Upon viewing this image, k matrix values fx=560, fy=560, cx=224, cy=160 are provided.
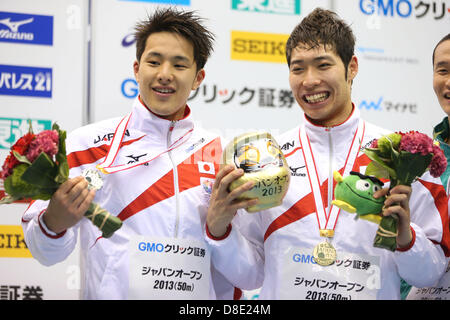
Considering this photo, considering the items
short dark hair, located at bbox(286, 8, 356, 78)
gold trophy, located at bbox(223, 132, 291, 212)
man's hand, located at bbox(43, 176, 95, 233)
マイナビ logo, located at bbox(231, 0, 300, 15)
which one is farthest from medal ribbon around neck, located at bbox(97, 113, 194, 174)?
マイナビ logo, located at bbox(231, 0, 300, 15)

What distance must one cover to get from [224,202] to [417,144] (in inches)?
27.5

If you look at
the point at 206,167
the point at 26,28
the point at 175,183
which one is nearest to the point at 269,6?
the point at 26,28

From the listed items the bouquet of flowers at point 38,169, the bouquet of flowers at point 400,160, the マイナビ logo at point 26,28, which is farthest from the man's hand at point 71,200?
the マイナビ logo at point 26,28

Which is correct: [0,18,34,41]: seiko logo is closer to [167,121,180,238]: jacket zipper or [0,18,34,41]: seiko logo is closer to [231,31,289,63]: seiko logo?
[231,31,289,63]: seiko logo

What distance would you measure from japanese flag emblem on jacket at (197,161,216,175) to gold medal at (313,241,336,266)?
0.54 metres

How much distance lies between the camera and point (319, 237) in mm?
2158

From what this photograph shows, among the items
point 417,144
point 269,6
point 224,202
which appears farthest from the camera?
point 269,6

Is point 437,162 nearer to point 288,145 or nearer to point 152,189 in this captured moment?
point 288,145

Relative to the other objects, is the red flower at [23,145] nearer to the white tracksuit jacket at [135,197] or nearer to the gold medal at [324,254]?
the white tracksuit jacket at [135,197]

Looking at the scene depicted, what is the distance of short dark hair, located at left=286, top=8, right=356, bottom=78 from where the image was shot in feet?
7.68

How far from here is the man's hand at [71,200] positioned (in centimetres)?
185
